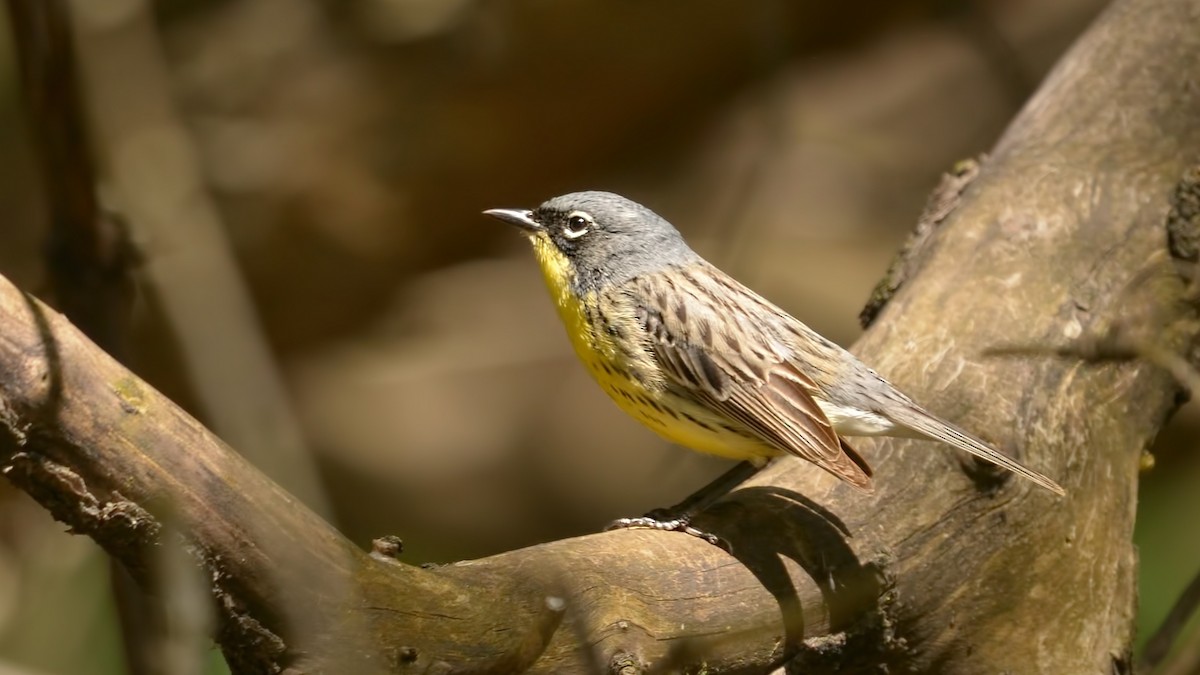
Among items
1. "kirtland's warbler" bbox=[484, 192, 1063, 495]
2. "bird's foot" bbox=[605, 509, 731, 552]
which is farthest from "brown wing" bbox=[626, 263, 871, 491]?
"bird's foot" bbox=[605, 509, 731, 552]

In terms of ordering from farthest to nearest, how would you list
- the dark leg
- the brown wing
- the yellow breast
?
1. the yellow breast
2. the brown wing
3. the dark leg

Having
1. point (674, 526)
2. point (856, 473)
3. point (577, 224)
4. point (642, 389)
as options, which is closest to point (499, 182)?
point (577, 224)

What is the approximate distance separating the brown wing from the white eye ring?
0.33 m

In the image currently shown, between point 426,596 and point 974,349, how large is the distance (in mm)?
2346

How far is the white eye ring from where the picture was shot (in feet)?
15.6

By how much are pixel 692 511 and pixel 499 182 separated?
5.20m

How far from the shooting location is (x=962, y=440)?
390 cm

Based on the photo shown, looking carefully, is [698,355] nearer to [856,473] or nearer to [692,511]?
[692,511]

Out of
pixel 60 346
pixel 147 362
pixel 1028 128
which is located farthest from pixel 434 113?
pixel 60 346

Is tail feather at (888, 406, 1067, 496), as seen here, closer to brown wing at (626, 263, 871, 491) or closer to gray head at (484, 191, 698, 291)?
brown wing at (626, 263, 871, 491)

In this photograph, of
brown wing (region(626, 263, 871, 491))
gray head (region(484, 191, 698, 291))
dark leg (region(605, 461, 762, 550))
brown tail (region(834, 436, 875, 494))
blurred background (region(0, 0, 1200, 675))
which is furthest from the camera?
blurred background (region(0, 0, 1200, 675))

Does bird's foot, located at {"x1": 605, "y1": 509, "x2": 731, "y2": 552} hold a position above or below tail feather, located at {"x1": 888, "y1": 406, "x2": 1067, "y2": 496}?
below

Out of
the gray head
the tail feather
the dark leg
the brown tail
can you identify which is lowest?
the dark leg

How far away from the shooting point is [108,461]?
2510 mm
